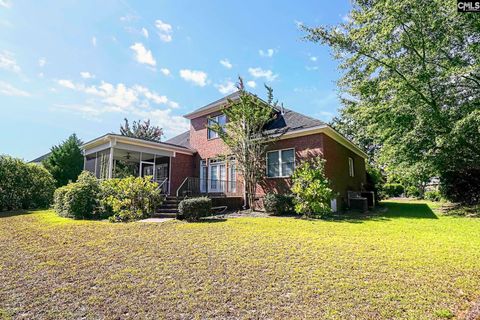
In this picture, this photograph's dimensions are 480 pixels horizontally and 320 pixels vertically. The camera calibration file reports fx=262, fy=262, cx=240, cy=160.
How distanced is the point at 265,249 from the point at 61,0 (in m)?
10.6

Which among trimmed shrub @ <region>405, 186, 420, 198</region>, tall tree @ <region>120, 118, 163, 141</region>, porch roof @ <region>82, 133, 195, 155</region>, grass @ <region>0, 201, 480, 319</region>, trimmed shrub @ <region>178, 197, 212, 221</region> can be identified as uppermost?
tall tree @ <region>120, 118, 163, 141</region>

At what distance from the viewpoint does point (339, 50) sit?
47.4ft

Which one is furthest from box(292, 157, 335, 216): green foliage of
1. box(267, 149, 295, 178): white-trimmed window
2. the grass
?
the grass

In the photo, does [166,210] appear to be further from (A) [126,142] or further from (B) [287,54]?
(B) [287,54]

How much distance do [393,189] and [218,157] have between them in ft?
83.5

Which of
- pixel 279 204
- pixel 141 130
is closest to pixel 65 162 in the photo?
pixel 141 130

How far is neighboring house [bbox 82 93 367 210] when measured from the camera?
1352cm

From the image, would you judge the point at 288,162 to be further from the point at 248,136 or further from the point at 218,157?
the point at 218,157

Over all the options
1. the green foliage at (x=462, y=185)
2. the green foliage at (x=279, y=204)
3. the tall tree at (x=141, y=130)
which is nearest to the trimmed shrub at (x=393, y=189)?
the green foliage at (x=462, y=185)

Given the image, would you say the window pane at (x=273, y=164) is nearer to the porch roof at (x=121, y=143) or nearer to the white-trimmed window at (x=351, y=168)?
the white-trimmed window at (x=351, y=168)

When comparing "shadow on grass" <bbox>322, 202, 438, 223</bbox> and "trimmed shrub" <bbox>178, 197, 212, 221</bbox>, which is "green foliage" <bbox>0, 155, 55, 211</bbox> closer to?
"trimmed shrub" <bbox>178, 197, 212, 221</bbox>

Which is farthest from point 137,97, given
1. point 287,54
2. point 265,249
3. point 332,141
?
point 265,249

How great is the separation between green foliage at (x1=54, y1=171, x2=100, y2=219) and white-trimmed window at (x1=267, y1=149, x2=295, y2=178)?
8492 millimetres

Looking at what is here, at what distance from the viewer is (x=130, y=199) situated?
1066cm
